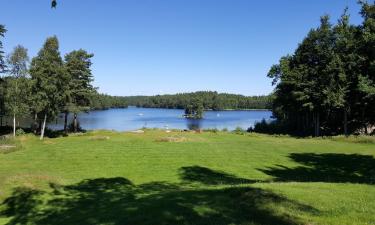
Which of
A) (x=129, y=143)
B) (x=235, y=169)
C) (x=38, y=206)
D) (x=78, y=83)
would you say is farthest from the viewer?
(x=78, y=83)

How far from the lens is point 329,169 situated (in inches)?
1256

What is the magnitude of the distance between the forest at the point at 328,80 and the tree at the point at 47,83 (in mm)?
31041

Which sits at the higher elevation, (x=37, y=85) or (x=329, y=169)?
(x=37, y=85)

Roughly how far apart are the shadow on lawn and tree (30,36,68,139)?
2980 centimetres

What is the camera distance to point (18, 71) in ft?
184

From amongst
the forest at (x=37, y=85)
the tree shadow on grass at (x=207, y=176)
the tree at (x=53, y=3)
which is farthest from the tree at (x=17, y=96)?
the tree at (x=53, y=3)

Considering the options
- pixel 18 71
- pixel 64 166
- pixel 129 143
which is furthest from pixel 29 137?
pixel 64 166

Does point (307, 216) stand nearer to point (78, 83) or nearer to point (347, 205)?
point (347, 205)

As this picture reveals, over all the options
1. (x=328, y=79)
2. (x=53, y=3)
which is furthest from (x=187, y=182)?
(x=328, y=79)

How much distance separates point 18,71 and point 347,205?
5134cm

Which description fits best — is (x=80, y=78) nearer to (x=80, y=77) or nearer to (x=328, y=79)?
(x=80, y=77)

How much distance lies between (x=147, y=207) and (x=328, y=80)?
4783cm

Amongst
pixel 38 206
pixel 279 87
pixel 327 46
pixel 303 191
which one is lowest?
pixel 38 206

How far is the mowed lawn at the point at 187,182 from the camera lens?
13273 mm
